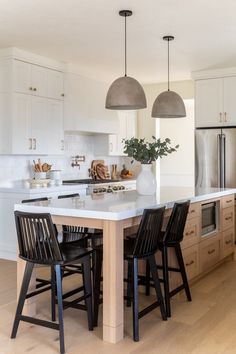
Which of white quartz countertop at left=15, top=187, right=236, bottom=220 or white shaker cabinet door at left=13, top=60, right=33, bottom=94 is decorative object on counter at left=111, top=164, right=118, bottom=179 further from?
white quartz countertop at left=15, top=187, right=236, bottom=220

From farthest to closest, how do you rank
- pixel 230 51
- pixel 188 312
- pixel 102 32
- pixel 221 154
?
pixel 221 154 → pixel 230 51 → pixel 102 32 → pixel 188 312

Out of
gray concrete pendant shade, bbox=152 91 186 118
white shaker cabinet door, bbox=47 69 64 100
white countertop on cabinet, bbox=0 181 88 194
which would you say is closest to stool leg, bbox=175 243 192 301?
gray concrete pendant shade, bbox=152 91 186 118

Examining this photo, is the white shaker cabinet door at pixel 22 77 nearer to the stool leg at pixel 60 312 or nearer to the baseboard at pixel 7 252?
the baseboard at pixel 7 252

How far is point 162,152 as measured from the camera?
375 cm

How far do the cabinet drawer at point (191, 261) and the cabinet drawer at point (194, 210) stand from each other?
0.31 metres

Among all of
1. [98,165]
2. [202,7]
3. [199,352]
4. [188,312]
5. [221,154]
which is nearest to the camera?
[199,352]

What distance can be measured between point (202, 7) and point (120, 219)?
2199mm

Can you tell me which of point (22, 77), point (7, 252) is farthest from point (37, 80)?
point (7, 252)

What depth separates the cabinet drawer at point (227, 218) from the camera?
4.66 meters

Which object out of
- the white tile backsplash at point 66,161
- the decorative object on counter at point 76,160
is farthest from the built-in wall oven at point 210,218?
the decorative object on counter at point 76,160

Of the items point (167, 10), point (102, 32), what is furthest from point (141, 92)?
point (102, 32)

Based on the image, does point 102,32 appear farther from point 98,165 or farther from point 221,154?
point 98,165

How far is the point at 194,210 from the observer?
3.90 metres

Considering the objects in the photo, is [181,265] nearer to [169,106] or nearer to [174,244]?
[174,244]
